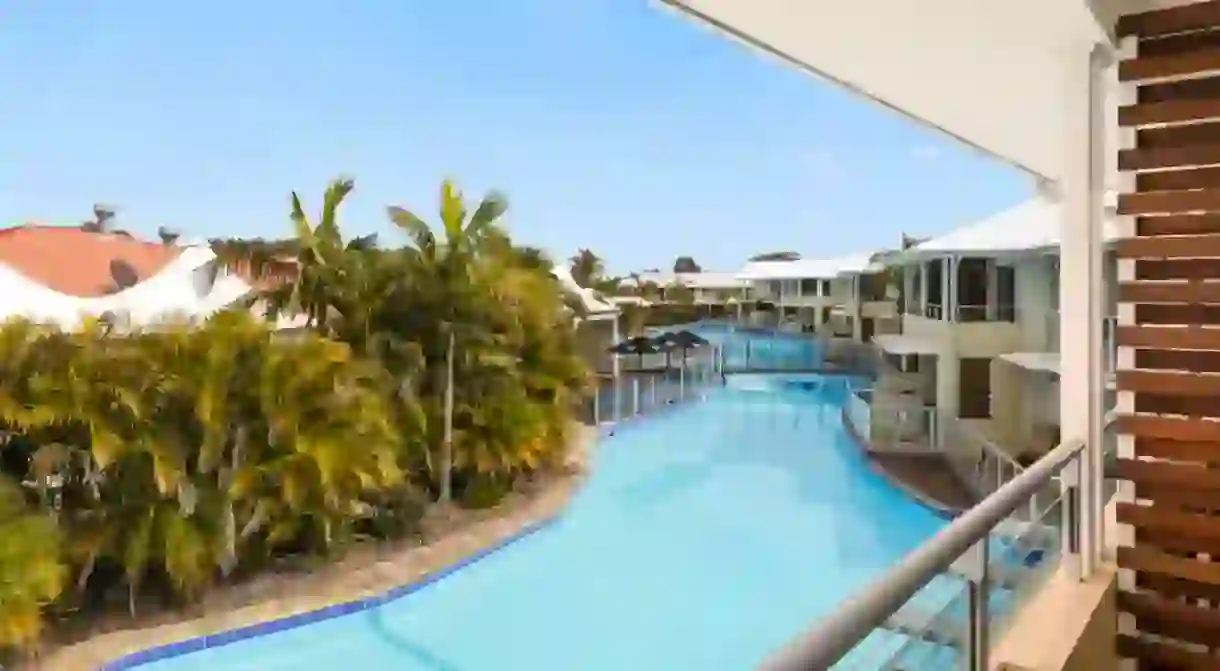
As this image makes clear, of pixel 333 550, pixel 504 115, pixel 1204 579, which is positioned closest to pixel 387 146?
pixel 504 115

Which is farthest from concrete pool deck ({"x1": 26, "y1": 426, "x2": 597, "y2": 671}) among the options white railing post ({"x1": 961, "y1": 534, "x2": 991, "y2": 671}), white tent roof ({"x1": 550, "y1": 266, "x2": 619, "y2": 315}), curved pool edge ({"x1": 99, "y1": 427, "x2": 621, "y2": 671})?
white tent roof ({"x1": 550, "y1": 266, "x2": 619, "y2": 315})

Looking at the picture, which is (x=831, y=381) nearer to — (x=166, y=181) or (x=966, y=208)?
(x=166, y=181)

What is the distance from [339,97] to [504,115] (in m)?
9.97

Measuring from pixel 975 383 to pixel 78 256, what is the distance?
16237 millimetres

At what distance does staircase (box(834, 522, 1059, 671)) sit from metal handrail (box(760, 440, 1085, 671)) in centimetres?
3

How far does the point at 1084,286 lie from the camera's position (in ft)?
9.23

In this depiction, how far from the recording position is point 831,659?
2.94 ft

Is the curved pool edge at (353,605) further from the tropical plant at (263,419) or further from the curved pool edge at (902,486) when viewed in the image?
the curved pool edge at (902,486)

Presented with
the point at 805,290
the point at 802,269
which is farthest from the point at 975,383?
the point at 805,290

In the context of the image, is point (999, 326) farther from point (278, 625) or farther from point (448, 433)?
→ point (278, 625)

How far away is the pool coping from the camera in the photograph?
6329 millimetres

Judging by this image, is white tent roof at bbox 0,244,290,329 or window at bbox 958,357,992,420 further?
window at bbox 958,357,992,420

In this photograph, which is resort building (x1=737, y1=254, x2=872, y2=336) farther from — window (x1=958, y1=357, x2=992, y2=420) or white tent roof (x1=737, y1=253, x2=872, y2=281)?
window (x1=958, y1=357, x2=992, y2=420)

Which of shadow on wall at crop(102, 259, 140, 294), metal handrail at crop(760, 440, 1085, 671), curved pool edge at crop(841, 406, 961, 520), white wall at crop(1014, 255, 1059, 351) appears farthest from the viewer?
shadow on wall at crop(102, 259, 140, 294)
